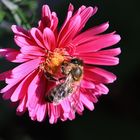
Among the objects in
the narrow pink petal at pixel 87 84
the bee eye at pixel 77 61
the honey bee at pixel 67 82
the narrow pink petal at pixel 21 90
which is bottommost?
the narrow pink petal at pixel 87 84

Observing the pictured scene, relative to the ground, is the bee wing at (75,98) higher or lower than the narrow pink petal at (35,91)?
lower

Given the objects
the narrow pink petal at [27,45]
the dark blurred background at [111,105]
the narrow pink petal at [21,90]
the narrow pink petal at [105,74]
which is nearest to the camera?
the narrow pink petal at [27,45]

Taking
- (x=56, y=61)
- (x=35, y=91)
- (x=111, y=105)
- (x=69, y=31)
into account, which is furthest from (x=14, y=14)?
(x=111, y=105)

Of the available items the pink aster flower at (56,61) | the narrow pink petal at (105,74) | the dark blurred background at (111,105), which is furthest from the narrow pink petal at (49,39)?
the dark blurred background at (111,105)

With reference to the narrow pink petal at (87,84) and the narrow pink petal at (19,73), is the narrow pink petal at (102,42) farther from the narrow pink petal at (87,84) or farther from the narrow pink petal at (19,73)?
the narrow pink petal at (19,73)

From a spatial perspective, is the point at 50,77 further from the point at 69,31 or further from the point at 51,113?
the point at 69,31
